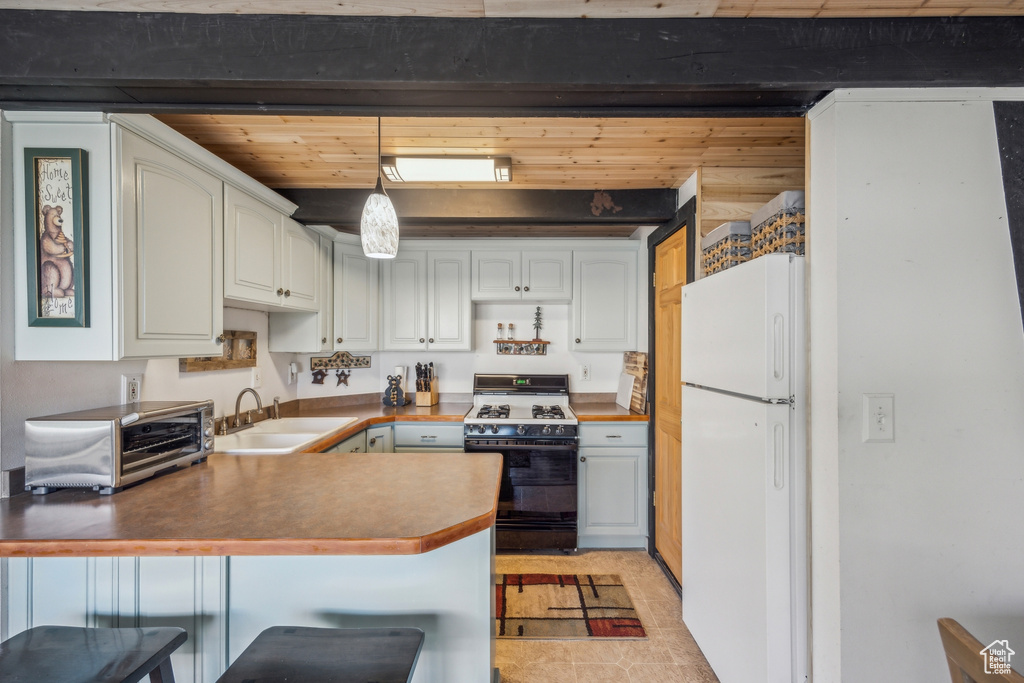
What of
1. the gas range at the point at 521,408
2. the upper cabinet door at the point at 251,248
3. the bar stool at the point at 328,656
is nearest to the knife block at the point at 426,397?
the gas range at the point at 521,408

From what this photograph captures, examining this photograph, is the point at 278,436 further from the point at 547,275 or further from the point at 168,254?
the point at 547,275

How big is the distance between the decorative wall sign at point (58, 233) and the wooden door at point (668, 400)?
8.26ft

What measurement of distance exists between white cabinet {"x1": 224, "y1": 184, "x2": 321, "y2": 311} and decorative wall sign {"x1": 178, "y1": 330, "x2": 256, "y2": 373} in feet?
1.24

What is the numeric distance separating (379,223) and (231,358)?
1618 millimetres

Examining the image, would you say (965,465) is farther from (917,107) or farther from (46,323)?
(46,323)

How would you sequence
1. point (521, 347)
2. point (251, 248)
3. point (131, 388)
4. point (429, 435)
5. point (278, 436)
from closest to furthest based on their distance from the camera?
1. point (131, 388)
2. point (251, 248)
3. point (278, 436)
4. point (429, 435)
5. point (521, 347)

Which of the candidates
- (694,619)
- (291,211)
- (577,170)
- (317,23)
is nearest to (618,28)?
(317,23)

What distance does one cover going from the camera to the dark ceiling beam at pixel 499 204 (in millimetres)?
2598

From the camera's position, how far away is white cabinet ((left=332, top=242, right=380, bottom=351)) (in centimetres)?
314

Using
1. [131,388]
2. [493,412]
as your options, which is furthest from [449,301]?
[131,388]

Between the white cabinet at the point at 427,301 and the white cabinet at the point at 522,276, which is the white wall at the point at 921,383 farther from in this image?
the white cabinet at the point at 427,301

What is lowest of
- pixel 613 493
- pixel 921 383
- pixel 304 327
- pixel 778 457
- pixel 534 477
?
pixel 613 493

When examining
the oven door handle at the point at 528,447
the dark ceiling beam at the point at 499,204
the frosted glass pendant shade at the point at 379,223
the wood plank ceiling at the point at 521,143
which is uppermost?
the wood plank ceiling at the point at 521,143

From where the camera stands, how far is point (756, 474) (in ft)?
4.87
